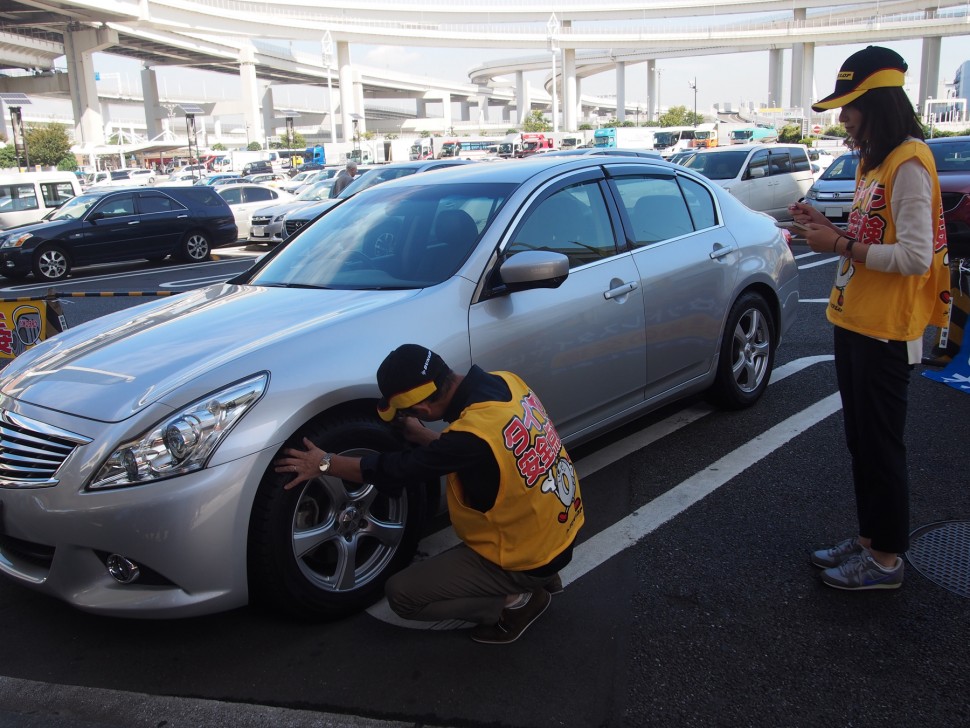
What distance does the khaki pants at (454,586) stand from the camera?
9.18ft

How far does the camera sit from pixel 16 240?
1414 cm

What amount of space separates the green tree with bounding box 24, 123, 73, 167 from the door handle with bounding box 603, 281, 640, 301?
59502mm

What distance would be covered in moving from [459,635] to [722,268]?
2.86 m

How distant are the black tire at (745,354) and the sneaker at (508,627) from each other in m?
2.56

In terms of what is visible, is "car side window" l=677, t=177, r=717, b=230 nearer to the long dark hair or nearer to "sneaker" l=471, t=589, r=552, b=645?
the long dark hair

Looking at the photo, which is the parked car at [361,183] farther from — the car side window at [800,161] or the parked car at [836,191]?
the car side window at [800,161]

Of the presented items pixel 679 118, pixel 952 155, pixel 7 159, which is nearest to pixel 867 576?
pixel 952 155

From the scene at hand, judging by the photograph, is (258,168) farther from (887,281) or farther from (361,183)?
(887,281)

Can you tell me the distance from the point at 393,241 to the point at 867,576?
2537mm

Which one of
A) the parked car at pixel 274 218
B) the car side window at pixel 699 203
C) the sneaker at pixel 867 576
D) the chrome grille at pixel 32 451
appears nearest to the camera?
the chrome grille at pixel 32 451

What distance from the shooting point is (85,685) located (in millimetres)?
2803

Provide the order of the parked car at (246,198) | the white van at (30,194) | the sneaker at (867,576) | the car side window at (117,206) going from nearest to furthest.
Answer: the sneaker at (867,576), the car side window at (117,206), the white van at (30,194), the parked car at (246,198)

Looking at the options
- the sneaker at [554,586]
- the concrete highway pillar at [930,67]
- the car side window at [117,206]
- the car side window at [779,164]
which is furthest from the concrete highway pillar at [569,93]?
the sneaker at [554,586]

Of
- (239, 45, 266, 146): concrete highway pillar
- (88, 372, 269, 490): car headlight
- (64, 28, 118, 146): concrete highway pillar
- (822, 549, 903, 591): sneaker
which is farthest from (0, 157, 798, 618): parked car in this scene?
(239, 45, 266, 146): concrete highway pillar
